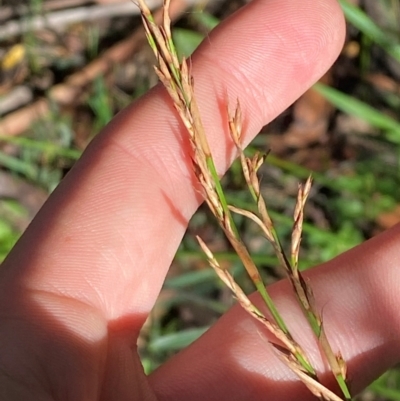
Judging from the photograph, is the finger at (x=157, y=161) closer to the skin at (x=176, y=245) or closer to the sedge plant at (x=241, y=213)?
the skin at (x=176, y=245)

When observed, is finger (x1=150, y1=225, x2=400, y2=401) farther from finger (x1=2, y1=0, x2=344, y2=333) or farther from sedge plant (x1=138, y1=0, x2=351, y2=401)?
sedge plant (x1=138, y1=0, x2=351, y2=401)

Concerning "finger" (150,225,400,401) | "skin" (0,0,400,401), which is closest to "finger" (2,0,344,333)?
"skin" (0,0,400,401)

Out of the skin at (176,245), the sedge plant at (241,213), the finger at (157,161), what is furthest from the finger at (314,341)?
the sedge plant at (241,213)

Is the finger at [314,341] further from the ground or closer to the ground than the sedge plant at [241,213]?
closer to the ground

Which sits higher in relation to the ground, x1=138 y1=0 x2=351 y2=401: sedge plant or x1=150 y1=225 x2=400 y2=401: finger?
x1=138 y1=0 x2=351 y2=401: sedge plant

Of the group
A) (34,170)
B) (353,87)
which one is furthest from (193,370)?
(353,87)

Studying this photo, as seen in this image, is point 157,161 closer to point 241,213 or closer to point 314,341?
point 241,213

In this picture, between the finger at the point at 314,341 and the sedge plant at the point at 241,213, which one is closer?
the sedge plant at the point at 241,213
